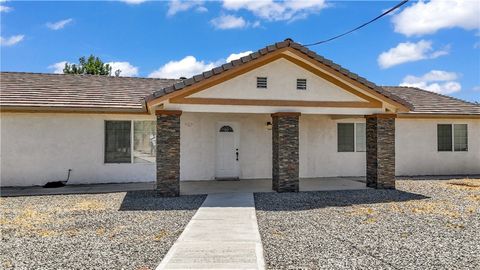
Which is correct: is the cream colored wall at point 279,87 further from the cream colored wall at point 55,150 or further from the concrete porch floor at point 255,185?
the cream colored wall at point 55,150

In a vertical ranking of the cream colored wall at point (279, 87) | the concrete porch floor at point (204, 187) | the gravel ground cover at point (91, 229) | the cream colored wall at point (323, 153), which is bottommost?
the gravel ground cover at point (91, 229)

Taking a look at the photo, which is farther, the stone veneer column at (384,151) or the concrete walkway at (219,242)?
the stone veneer column at (384,151)

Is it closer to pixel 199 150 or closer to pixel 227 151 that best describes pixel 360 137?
pixel 227 151

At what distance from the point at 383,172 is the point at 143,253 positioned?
30.4 feet

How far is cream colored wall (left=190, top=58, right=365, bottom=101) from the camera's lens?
1197 cm

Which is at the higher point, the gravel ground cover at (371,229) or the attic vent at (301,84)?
the attic vent at (301,84)

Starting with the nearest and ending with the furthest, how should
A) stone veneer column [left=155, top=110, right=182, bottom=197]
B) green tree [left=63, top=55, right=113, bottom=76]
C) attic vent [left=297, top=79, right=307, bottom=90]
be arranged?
stone veneer column [left=155, top=110, right=182, bottom=197] < attic vent [left=297, top=79, right=307, bottom=90] < green tree [left=63, top=55, right=113, bottom=76]

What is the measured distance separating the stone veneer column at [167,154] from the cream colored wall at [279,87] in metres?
1.21

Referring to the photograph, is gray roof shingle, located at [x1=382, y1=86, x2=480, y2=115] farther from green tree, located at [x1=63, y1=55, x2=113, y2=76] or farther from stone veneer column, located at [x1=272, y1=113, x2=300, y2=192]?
green tree, located at [x1=63, y1=55, x2=113, y2=76]

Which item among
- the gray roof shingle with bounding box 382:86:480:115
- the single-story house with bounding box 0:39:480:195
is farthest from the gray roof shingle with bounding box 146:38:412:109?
the gray roof shingle with bounding box 382:86:480:115

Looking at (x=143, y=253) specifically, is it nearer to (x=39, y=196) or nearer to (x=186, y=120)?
(x=39, y=196)

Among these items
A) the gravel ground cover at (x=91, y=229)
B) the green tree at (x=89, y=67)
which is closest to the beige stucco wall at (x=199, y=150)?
the gravel ground cover at (x=91, y=229)

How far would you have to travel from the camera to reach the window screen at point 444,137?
58.6ft

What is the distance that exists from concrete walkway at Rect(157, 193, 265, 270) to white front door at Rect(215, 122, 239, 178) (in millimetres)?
5626
